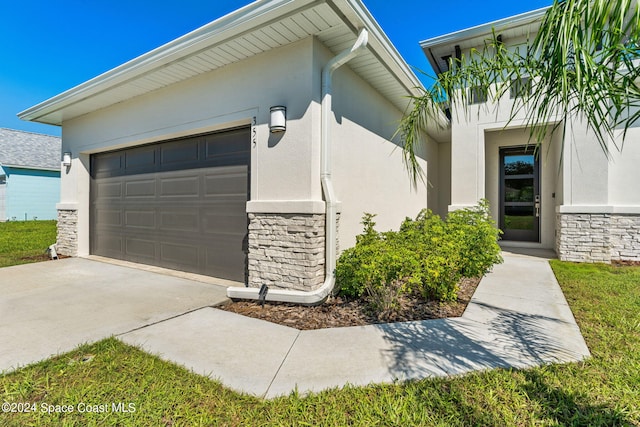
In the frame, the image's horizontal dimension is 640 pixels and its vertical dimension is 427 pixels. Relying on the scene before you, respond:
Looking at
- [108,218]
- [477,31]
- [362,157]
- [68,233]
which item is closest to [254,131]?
[362,157]

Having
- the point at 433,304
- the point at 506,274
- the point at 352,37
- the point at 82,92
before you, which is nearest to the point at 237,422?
the point at 433,304

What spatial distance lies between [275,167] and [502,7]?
4615 millimetres

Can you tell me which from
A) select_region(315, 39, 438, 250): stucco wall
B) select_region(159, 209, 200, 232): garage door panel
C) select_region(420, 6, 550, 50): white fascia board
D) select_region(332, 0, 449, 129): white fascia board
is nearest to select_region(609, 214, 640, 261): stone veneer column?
select_region(315, 39, 438, 250): stucco wall

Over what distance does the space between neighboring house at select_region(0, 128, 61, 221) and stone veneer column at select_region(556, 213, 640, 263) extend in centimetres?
2581

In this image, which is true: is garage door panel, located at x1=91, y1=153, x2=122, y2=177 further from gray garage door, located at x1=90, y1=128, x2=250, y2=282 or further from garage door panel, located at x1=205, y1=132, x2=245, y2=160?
garage door panel, located at x1=205, y1=132, x2=245, y2=160

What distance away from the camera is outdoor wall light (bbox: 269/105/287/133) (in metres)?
4.10

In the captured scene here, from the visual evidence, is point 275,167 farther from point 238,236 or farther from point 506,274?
point 506,274

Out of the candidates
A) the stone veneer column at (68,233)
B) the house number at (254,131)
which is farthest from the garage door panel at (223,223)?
the stone veneer column at (68,233)

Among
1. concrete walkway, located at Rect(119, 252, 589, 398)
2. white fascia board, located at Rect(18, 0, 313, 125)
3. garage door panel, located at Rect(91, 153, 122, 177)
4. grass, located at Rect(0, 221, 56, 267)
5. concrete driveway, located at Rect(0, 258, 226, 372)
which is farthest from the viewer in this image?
grass, located at Rect(0, 221, 56, 267)

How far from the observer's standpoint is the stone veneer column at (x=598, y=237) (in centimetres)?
653

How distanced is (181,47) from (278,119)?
1.69m

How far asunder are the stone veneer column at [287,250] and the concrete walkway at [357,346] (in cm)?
78

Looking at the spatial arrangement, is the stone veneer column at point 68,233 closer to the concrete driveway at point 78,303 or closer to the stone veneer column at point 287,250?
the concrete driveway at point 78,303

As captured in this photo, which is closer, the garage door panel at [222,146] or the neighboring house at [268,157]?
the neighboring house at [268,157]
